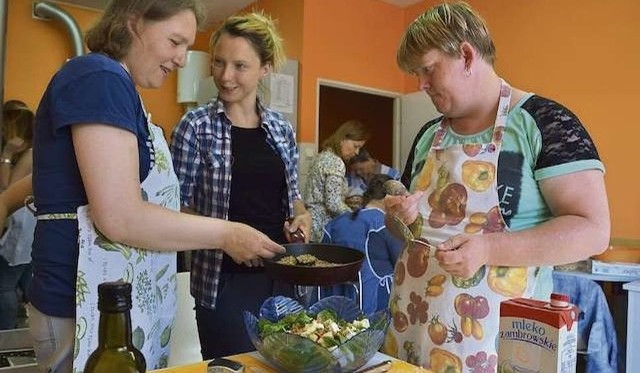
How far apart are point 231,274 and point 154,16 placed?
69cm

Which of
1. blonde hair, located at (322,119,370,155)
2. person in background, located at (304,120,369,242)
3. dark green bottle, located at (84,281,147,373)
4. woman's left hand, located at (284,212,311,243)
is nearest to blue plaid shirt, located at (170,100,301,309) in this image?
woman's left hand, located at (284,212,311,243)

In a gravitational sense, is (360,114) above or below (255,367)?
above

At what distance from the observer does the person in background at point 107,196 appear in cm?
77

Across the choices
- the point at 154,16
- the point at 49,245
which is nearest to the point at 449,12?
the point at 154,16

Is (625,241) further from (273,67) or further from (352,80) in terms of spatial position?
(273,67)

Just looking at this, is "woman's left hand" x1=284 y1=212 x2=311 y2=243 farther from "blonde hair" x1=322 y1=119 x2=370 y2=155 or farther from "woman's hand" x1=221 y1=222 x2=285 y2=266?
"blonde hair" x1=322 y1=119 x2=370 y2=155

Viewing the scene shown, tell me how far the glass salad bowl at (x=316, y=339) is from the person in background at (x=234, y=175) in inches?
18.9

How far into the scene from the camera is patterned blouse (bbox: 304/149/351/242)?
3268 mm

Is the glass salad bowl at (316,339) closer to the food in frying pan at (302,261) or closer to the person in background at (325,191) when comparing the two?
the food in frying pan at (302,261)

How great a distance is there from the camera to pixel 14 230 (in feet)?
8.26

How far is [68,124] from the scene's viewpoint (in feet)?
2.52

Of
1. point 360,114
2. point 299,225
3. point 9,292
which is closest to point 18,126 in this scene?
point 9,292

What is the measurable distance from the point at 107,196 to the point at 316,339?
36cm

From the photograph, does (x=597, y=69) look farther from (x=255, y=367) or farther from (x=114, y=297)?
(x=114, y=297)
